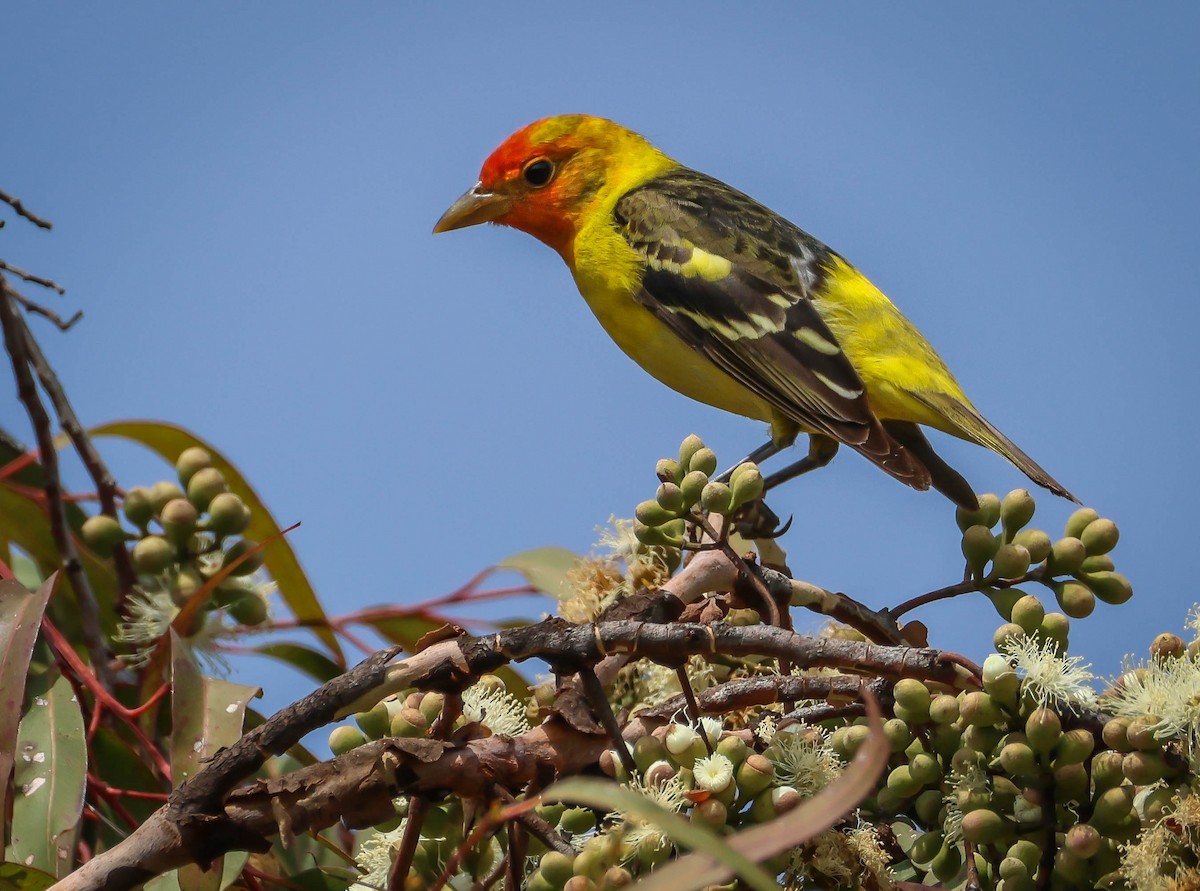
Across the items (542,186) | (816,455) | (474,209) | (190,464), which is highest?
(542,186)

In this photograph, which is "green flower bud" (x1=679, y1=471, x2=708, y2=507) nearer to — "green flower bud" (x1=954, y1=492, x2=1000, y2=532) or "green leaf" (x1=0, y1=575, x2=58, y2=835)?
"green flower bud" (x1=954, y1=492, x2=1000, y2=532)

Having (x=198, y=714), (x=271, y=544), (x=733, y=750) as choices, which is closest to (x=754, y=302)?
(x=271, y=544)

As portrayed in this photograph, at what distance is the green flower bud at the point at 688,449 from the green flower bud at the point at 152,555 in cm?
135

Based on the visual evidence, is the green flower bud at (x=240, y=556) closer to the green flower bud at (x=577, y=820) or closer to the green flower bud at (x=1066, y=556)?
the green flower bud at (x=577, y=820)

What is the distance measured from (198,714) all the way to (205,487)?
71cm

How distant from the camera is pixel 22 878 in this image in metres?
1.80

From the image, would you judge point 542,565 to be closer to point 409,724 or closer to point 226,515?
point 226,515

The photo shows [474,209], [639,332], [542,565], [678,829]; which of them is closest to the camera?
[678,829]

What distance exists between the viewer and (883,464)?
363 cm

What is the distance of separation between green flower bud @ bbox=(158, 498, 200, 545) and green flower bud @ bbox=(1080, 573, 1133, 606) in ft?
5.87

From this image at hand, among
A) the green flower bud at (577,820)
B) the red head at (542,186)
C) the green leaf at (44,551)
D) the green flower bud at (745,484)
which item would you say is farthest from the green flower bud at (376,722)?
the red head at (542,186)

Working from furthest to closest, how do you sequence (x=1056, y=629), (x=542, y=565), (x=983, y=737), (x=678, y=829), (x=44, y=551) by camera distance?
1. (x=542, y=565)
2. (x=44, y=551)
3. (x=1056, y=629)
4. (x=983, y=737)
5. (x=678, y=829)

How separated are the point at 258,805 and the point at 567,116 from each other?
4089 mm

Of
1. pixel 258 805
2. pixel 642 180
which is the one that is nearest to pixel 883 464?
pixel 642 180
